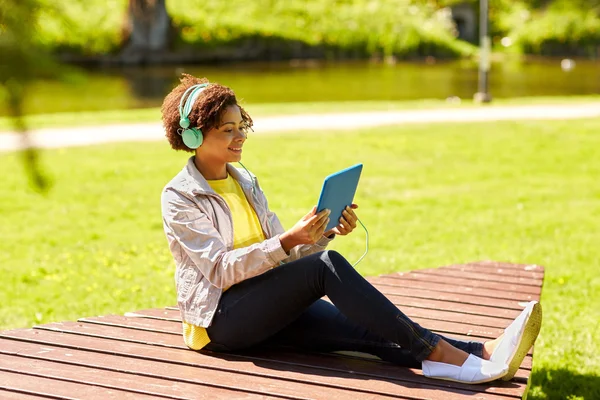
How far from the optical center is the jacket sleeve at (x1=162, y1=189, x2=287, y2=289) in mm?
3324

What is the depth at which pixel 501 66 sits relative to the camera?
101ft

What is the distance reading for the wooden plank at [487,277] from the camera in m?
4.62

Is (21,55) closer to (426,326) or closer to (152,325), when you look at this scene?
(152,325)

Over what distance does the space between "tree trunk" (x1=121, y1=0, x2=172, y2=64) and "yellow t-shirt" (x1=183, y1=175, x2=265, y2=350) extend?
2860 cm

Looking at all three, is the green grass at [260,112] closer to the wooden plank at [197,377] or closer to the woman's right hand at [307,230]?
the wooden plank at [197,377]

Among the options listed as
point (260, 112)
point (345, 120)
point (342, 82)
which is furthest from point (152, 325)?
point (342, 82)

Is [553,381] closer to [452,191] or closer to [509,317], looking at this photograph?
[509,317]

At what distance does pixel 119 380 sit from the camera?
10.6 feet

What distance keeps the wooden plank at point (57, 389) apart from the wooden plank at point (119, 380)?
0.03 meters

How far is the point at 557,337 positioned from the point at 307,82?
65.5ft

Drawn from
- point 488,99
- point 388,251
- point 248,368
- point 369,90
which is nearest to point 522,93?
point 369,90

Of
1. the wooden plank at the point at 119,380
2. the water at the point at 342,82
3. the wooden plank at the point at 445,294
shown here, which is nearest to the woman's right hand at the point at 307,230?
the wooden plank at the point at 119,380

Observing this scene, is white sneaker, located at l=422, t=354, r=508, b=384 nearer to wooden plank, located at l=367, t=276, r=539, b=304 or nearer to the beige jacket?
the beige jacket

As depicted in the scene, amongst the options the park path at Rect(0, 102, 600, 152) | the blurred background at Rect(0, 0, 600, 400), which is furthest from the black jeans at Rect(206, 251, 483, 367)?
the park path at Rect(0, 102, 600, 152)
